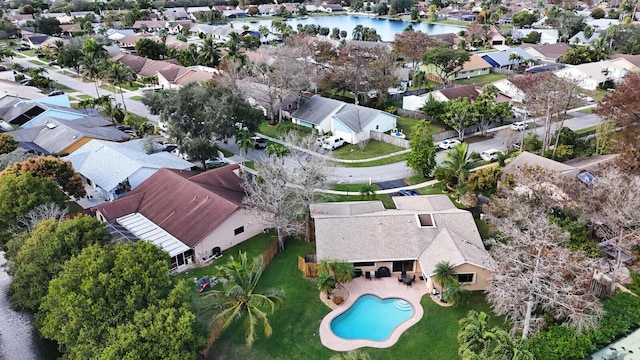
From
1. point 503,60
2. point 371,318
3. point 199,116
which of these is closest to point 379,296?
point 371,318

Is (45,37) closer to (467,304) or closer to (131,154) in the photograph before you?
(131,154)

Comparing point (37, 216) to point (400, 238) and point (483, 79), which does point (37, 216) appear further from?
point (483, 79)

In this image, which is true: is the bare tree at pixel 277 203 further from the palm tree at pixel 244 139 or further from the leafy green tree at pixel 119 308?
the palm tree at pixel 244 139

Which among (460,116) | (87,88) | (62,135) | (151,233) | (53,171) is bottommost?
(87,88)

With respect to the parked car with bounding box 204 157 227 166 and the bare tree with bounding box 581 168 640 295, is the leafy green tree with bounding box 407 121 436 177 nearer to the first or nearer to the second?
the bare tree with bounding box 581 168 640 295

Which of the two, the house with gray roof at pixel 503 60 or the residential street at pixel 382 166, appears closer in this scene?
the residential street at pixel 382 166

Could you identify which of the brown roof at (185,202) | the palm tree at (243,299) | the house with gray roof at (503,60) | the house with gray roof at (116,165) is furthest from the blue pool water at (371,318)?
the house with gray roof at (503,60)

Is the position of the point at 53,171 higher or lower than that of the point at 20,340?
higher
